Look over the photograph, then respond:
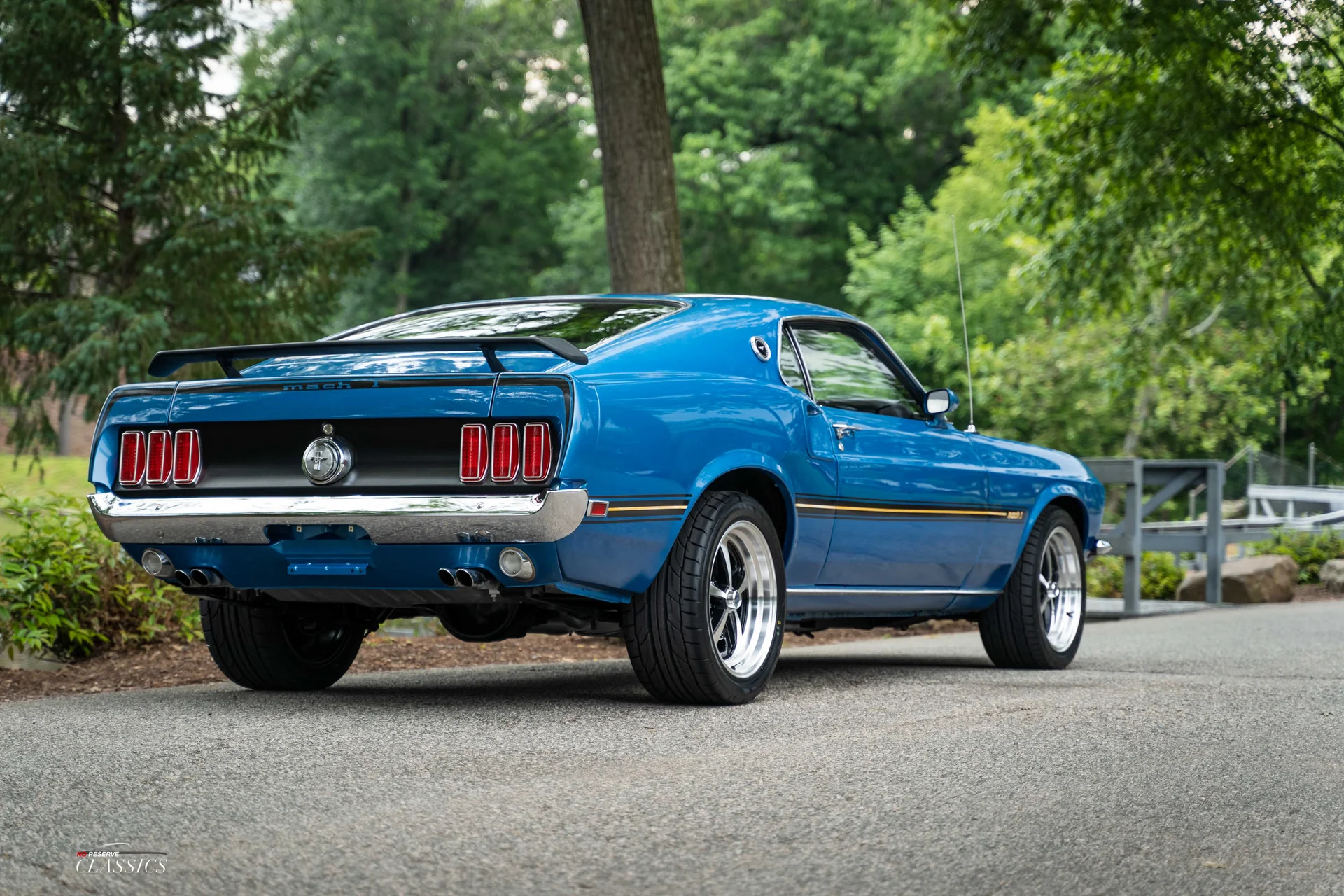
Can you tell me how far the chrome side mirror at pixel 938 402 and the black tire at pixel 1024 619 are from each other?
108 cm

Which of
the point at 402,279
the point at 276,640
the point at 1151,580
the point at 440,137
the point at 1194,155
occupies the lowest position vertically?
the point at 1151,580

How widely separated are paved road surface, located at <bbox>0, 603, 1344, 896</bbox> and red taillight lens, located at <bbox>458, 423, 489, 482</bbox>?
0.81 metres

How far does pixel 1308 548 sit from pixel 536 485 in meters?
15.8

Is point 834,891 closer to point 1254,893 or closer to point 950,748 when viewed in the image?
point 1254,893

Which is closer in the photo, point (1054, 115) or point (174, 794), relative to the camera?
point (174, 794)

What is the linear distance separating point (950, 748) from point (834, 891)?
1.79 meters

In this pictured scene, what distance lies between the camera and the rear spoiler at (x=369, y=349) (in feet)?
15.9

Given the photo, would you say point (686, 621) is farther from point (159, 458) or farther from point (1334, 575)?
point (1334, 575)

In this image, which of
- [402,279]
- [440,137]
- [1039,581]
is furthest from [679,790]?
[440,137]

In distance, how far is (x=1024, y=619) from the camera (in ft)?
24.7

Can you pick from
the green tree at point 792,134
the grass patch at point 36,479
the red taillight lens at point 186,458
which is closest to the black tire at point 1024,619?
the red taillight lens at point 186,458

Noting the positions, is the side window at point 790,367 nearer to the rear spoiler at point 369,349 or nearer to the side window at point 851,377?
the side window at point 851,377

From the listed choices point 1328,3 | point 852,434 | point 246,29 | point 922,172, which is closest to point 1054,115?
point 1328,3

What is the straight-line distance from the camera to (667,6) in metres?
41.0
